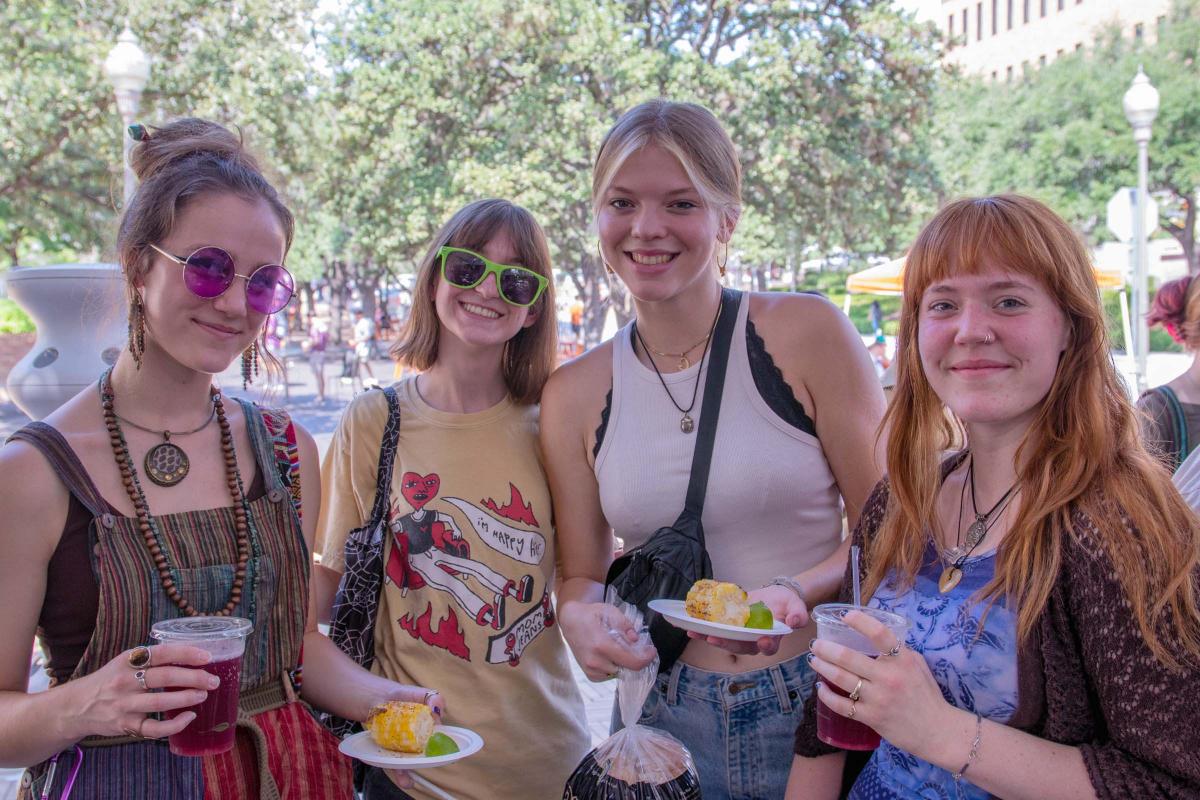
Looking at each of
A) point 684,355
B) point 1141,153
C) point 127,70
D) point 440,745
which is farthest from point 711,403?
point 1141,153

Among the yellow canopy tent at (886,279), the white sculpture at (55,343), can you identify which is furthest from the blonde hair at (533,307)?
the yellow canopy tent at (886,279)

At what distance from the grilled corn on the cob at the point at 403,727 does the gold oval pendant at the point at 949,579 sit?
3.78ft

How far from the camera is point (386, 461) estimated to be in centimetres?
280

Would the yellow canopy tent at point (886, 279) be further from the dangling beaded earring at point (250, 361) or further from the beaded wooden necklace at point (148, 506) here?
the beaded wooden necklace at point (148, 506)

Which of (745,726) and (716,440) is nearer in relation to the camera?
(745,726)

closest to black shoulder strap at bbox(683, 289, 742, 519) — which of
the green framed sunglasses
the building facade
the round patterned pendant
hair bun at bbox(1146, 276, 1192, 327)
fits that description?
the green framed sunglasses

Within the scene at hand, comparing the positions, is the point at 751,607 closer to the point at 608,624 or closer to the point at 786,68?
the point at 608,624

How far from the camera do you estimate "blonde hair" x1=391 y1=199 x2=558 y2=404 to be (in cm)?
303

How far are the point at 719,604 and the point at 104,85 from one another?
17.5 m

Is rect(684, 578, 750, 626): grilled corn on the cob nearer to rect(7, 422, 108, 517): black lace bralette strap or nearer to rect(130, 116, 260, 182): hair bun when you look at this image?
rect(7, 422, 108, 517): black lace bralette strap

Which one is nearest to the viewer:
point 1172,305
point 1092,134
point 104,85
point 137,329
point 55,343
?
point 137,329

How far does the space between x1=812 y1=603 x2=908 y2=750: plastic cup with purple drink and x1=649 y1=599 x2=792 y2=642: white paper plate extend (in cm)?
16

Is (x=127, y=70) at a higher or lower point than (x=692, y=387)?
higher

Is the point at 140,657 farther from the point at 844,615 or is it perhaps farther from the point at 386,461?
the point at 844,615
